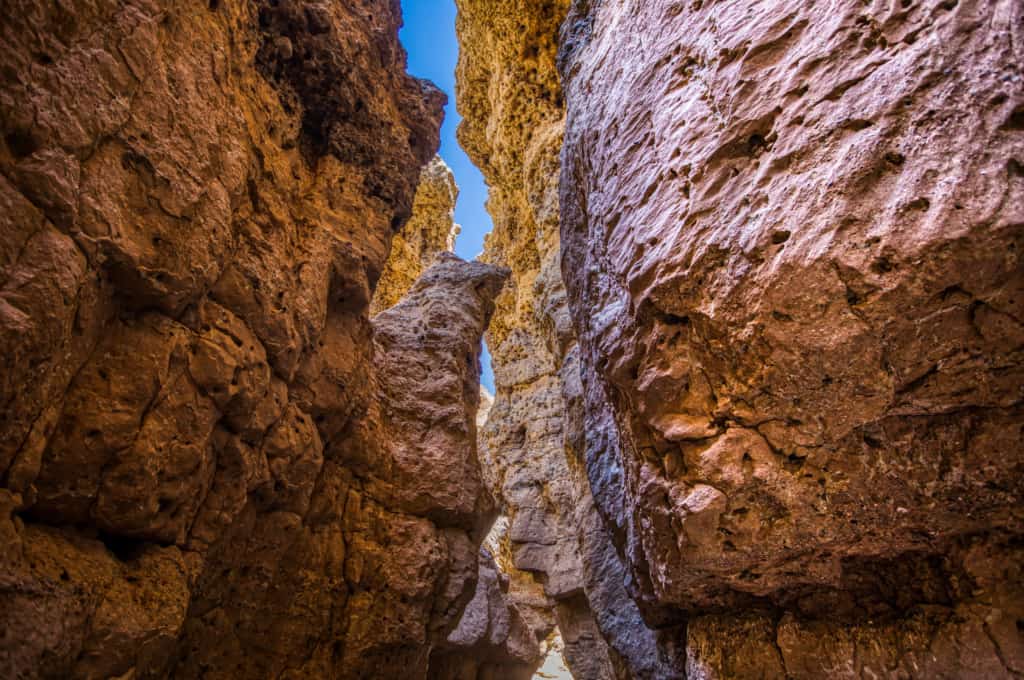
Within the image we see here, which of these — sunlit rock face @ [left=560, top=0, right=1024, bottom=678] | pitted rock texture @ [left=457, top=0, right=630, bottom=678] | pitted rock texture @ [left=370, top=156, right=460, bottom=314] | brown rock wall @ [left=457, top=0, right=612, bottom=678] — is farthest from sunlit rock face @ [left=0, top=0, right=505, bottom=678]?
Result: pitted rock texture @ [left=370, top=156, right=460, bottom=314]

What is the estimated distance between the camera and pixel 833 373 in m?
2.50

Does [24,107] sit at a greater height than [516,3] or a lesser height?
lesser

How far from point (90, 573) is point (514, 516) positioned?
9.46 m

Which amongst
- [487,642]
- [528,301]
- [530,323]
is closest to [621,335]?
[487,642]

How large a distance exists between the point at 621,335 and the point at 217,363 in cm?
241

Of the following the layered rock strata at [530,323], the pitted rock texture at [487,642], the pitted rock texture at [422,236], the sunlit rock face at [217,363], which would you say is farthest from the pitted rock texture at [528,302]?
the sunlit rock face at [217,363]

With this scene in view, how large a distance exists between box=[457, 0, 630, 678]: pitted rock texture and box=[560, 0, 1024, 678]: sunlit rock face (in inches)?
224

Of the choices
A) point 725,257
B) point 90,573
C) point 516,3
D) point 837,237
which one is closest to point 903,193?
point 837,237

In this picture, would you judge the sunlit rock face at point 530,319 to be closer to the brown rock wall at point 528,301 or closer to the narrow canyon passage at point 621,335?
the brown rock wall at point 528,301

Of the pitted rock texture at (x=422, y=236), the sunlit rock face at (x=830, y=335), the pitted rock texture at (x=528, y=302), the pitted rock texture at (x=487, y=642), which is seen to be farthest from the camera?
the pitted rock texture at (x=422, y=236)

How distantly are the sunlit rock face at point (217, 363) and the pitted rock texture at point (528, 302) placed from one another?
168 inches

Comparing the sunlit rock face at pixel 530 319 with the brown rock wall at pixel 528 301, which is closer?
the sunlit rock face at pixel 530 319

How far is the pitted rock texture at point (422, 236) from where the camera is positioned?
11.5 m

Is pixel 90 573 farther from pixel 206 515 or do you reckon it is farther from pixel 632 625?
pixel 632 625
